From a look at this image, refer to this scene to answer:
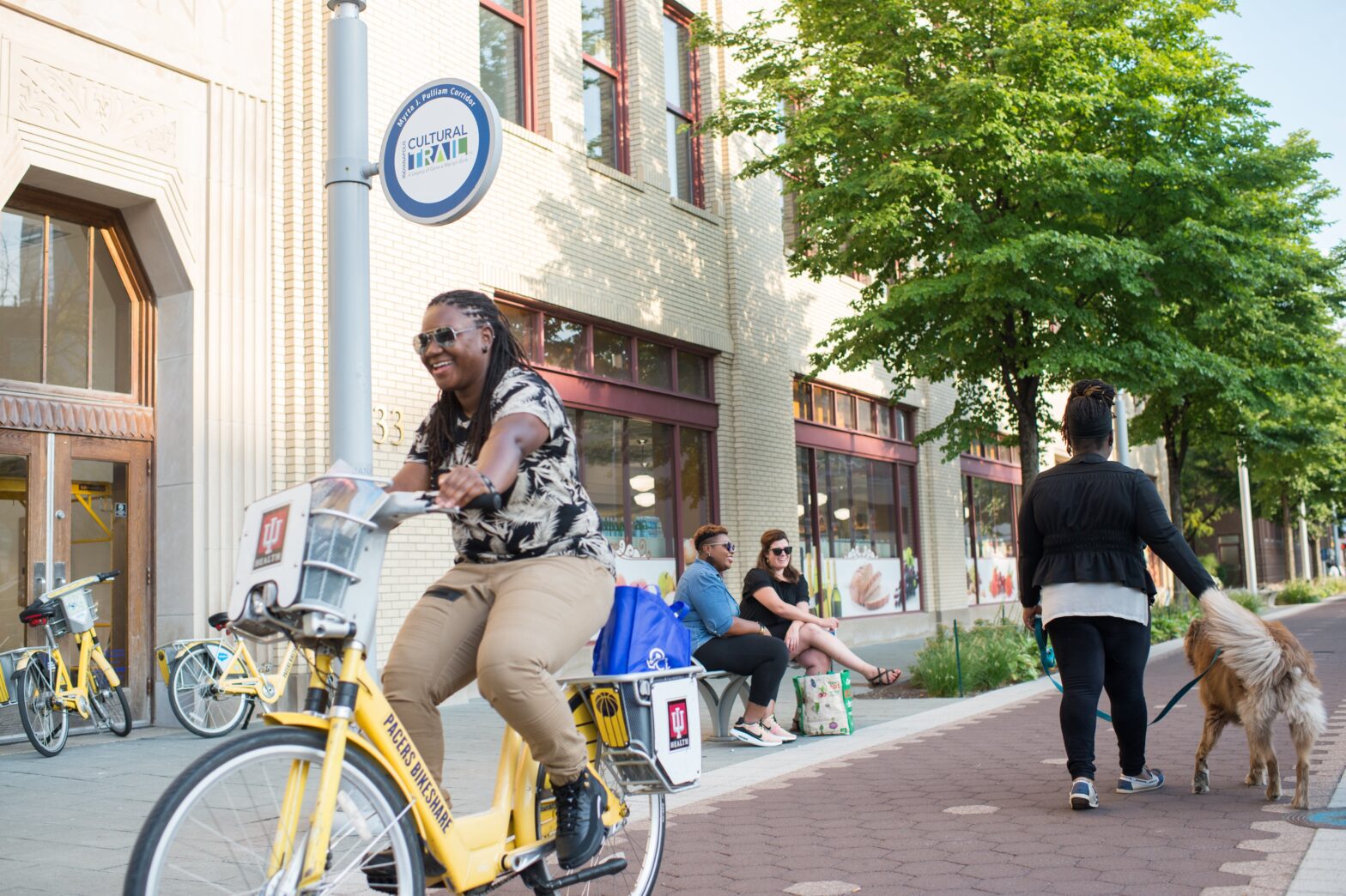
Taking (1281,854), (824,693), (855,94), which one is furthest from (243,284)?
(1281,854)

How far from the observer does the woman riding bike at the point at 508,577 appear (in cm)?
353

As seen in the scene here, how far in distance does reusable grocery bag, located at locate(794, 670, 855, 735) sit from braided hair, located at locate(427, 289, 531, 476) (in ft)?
19.4

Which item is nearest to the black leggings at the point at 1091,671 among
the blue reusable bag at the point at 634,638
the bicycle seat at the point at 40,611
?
the blue reusable bag at the point at 634,638

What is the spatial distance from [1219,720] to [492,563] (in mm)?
4079

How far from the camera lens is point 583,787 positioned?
3.77 metres

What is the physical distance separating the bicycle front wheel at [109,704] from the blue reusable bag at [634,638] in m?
6.73

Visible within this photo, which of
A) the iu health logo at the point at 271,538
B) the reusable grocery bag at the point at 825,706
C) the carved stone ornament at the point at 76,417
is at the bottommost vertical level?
the reusable grocery bag at the point at 825,706

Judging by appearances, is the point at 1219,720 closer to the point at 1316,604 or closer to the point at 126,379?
the point at 126,379

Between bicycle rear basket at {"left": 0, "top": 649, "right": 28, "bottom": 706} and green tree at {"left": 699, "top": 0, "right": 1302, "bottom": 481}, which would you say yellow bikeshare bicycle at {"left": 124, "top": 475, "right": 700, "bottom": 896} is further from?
green tree at {"left": 699, "top": 0, "right": 1302, "bottom": 481}

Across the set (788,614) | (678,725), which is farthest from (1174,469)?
(678,725)

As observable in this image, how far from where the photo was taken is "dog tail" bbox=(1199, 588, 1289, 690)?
575 centimetres

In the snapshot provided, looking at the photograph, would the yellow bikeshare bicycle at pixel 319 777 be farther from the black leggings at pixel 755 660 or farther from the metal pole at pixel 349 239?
the black leggings at pixel 755 660

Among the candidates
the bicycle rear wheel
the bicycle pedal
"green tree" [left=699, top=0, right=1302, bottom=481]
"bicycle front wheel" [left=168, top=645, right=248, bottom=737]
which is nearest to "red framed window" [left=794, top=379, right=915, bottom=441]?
"green tree" [left=699, top=0, right=1302, bottom=481]

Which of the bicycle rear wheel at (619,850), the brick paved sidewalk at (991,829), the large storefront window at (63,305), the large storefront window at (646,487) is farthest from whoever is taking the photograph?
the large storefront window at (646,487)
